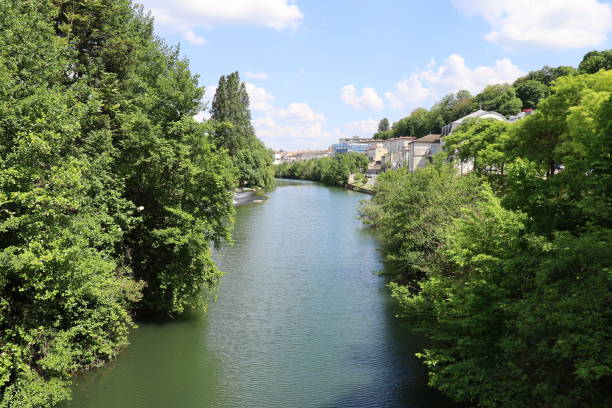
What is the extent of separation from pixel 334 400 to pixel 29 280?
9.27 metres

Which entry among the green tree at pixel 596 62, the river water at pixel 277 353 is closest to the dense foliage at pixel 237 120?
the river water at pixel 277 353

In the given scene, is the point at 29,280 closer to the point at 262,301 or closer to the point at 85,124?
the point at 85,124

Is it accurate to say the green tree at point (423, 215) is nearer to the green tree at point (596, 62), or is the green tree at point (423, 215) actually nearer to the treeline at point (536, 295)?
the treeline at point (536, 295)

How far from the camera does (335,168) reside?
373 feet

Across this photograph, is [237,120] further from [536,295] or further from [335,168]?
[536,295]

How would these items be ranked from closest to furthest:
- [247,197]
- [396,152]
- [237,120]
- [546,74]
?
[237,120] → [247,197] → [546,74] → [396,152]

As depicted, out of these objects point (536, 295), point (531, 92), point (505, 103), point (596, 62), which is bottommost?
point (536, 295)

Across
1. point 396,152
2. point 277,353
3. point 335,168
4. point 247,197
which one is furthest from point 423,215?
point 396,152

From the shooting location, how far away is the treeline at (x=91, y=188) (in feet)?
38.0

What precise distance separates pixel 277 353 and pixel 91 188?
8928 millimetres

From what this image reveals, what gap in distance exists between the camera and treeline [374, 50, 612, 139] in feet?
240

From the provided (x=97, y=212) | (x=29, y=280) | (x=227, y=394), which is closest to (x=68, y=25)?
(x=97, y=212)

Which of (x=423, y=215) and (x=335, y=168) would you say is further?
(x=335, y=168)

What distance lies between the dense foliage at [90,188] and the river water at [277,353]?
1.40 metres
